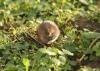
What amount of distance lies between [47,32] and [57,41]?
28 cm

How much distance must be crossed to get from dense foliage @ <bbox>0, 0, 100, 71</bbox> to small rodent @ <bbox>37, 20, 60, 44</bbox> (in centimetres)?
11

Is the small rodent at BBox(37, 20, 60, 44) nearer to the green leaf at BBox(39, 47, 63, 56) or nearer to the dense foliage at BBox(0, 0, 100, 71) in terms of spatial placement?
the dense foliage at BBox(0, 0, 100, 71)

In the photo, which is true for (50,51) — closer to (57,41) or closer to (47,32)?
(47,32)

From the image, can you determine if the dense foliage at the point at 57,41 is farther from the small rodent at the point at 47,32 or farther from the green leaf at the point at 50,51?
the small rodent at the point at 47,32

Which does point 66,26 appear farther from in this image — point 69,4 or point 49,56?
point 49,56

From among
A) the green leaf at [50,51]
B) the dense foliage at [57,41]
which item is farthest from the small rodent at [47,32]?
the green leaf at [50,51]

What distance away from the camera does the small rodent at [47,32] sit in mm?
3861

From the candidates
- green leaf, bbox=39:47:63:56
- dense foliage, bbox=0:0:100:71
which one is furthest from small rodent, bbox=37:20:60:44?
green leaf, bbox=39:47:63:56

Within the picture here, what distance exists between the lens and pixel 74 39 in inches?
164

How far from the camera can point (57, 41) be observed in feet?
13.5

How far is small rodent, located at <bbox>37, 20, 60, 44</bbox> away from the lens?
386cm

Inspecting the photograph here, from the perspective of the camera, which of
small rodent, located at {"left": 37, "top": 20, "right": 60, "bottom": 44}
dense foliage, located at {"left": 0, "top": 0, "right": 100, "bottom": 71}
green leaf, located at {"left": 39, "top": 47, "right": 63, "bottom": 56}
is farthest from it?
small rodent, located at {"left": 37, "top": 20, "right": 60, "bottom": 44}

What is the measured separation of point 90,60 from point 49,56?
502mm

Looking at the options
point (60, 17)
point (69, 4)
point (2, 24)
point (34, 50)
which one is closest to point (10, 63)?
point (34, 50)
